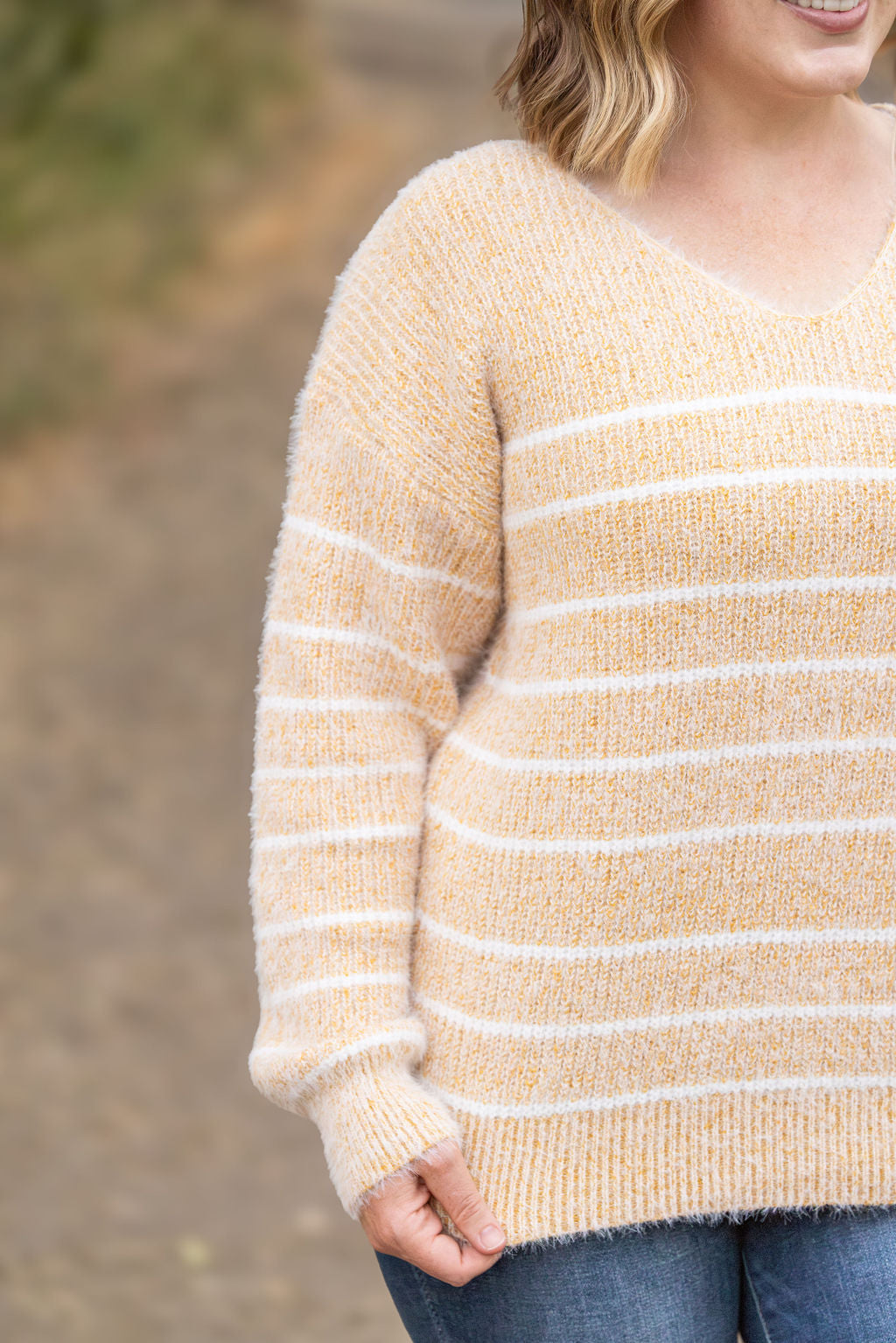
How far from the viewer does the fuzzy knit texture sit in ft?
3.80

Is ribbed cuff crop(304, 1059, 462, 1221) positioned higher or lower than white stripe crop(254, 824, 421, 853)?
lower

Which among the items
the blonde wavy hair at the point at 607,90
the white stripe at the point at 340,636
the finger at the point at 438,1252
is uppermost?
the blonde wavy hair at the point at 607,90

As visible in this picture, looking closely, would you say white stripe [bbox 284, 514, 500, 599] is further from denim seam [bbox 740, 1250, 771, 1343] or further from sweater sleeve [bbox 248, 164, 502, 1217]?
denim seam [bbox 740, 1250, 771, 1343]

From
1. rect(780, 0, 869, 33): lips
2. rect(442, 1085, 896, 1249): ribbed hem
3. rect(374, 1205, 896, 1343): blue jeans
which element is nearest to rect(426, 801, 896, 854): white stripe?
rect(442, 1085, 896, 1249): ribbed hem

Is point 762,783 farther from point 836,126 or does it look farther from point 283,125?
point 283,125

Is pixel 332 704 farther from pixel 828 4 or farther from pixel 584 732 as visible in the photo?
pixel 828 4

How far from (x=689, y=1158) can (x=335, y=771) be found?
436 mm

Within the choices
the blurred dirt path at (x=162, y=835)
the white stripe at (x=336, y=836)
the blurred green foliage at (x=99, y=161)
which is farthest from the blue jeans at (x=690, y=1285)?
the blurred green foliage at (x=99, y=161)

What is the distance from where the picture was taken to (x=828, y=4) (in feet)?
3.92

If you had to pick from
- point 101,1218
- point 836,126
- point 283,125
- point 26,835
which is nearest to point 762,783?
point 836,126

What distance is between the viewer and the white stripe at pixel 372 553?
1257mm

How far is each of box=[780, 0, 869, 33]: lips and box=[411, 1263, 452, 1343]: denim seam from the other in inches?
42.9

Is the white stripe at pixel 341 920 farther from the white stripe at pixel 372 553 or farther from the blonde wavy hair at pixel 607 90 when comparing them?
the blonde wavy hair at pixel 607 90

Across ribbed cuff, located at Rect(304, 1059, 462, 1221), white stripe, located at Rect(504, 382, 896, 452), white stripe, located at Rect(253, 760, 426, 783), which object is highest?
white stripe, located at Rect(504, 382, 896, 452)
